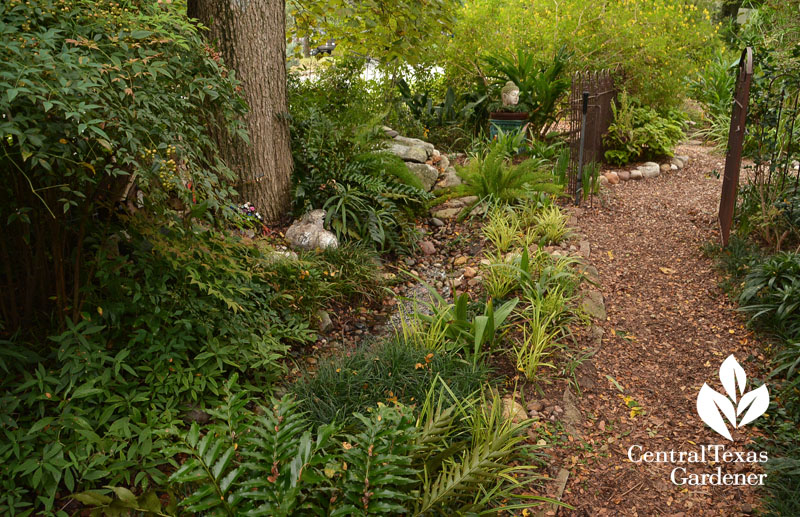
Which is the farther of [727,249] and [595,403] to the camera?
[727,249]

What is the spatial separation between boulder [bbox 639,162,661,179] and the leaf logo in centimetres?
456

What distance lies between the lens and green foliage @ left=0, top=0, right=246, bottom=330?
6.70 feet

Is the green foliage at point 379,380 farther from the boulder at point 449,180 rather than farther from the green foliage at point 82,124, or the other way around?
the boulder at point 449,180

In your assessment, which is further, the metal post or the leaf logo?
the metal post

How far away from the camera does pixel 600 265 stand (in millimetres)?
4762

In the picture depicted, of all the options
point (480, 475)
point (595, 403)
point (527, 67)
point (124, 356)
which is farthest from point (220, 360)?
point (527, 67)

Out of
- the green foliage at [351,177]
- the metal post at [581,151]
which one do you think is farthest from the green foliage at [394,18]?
the metal post at [581,151]

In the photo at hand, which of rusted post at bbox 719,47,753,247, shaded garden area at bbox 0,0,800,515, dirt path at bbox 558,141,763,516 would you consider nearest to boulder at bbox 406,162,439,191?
shaded garden area at bbox 0,0,800,515

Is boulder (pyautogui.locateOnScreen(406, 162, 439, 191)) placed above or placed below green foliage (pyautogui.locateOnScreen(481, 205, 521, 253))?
above

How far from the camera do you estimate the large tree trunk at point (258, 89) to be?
174 inches

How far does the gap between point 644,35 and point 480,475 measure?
A: 7898 millimetres

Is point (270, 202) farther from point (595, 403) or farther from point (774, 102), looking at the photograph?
point (774, 102)

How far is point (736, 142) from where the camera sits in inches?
174

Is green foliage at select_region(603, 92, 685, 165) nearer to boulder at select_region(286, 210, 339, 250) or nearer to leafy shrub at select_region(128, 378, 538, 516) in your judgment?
boulder at select_region(286, 210, 339, 250)
